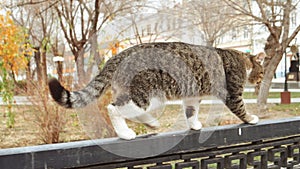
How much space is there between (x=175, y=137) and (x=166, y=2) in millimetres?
375

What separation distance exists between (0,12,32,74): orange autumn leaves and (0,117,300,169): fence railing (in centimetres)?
289

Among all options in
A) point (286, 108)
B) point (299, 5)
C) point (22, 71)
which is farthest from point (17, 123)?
point (299, 5)

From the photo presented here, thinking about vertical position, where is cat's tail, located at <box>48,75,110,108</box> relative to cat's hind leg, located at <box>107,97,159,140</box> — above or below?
above

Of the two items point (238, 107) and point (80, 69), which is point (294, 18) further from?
point (80, 69)

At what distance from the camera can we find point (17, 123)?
4.23 meters

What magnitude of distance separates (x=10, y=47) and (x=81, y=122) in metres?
2.99

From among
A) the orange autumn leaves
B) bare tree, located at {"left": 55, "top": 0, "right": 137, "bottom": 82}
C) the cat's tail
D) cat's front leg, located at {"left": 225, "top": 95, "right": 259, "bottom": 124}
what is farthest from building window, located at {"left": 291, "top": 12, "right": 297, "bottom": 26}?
the cat's tail

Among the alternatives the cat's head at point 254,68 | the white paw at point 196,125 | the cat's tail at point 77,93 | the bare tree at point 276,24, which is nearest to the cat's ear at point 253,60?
the cat's head at point 254,68

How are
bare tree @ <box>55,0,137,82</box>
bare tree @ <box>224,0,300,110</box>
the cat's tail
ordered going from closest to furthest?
the cat's tail
bare tree @ <box>55,0,137,82</box>
bare tree @ <box>224,0,300,110</box>

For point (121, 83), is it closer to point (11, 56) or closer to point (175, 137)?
point (175, 137)

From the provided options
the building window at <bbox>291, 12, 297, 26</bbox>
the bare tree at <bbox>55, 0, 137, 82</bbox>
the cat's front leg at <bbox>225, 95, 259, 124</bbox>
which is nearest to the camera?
the bare tree at <bbox>55, 0, 137, 82</bbox>

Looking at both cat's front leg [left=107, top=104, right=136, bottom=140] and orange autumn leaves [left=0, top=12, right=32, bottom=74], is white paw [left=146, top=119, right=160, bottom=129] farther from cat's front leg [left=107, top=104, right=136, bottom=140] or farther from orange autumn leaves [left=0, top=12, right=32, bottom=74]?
orange autumn leaves [left=0, top=12, right=32, bottom=74]

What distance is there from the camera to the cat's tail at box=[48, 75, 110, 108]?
28.9 inches

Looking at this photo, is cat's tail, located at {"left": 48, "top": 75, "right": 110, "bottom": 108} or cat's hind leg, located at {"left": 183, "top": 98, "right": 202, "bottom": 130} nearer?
cat's tail, located at {"left": 48, "top": 75, "right": 110, "bottom": 108}
